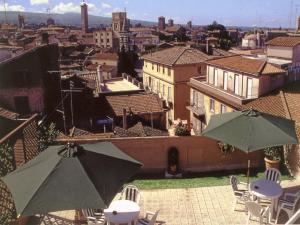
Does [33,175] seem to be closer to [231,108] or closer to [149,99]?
[231,108]

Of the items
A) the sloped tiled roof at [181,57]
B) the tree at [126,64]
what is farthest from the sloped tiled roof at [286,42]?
the tree at [126,64]

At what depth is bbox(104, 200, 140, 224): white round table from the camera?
8812 mm

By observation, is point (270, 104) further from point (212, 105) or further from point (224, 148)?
point (224, 148)

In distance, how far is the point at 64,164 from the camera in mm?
7516

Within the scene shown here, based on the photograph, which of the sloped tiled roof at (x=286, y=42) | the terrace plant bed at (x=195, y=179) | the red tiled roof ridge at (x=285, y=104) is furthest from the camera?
the sloped tiled roof at (x=286, y=42)

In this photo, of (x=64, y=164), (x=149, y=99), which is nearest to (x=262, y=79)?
(x=149, y=99)

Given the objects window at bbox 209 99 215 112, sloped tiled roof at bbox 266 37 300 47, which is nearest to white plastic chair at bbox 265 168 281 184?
window at bbox 209 99 215 112

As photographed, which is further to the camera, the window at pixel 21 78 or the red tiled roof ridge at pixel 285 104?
the window at pixel 21 78

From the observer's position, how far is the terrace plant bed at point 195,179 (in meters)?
13.5

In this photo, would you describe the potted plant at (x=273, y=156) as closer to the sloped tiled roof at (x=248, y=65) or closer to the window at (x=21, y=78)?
the sloped tiled roof at (x=248, y=65)

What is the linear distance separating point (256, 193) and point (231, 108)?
17654mm

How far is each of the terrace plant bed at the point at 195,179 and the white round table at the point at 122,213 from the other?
4013mm

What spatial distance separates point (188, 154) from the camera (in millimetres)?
15781

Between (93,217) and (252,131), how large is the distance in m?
4.94
